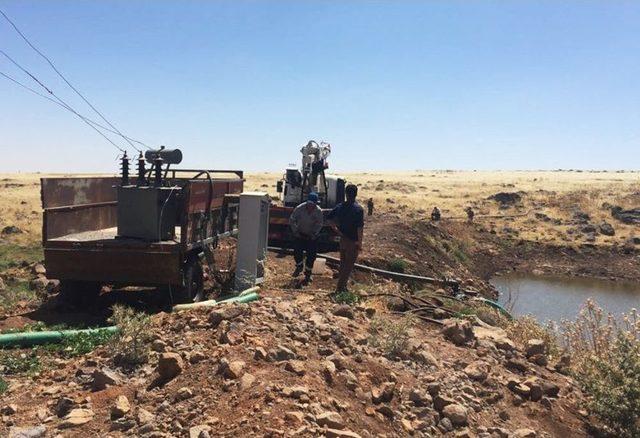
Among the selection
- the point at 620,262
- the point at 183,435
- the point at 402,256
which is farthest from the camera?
the point at 620,262

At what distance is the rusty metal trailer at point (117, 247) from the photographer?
8461 mm

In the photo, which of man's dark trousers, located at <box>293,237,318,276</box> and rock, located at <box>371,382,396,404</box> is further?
man's dark trousers, located at <box>293,237,318,276</box>

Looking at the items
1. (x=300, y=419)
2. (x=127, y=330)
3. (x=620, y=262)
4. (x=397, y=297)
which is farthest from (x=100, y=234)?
(x=620, y=262)

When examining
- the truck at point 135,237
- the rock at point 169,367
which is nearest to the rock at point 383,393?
the rock at point 169,367

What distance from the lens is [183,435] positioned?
14.3 feet

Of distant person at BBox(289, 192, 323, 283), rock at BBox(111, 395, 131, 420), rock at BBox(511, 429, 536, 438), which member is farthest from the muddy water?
rock at BBox(111, 395, 131, 420)

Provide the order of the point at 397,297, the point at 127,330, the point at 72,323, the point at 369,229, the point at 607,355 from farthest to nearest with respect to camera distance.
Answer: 1. the point at 369,229
2. the point at 397,297
3. the point at 72,323
4. the point at 607,355
5. the point at 127,330

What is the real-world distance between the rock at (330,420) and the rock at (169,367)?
1496 millimetres

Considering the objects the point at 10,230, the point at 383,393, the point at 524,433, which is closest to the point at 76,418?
the point at 383,393

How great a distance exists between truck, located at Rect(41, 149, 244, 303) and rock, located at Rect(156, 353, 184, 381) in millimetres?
3238

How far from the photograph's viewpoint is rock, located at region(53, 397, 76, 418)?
15.9 ft

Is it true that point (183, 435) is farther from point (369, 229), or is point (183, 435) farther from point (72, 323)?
point (369, 229)

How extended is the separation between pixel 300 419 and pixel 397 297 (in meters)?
4.77

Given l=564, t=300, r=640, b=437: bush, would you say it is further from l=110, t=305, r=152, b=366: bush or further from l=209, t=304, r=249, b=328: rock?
l=110, t=305, r=152, b=366: bush
